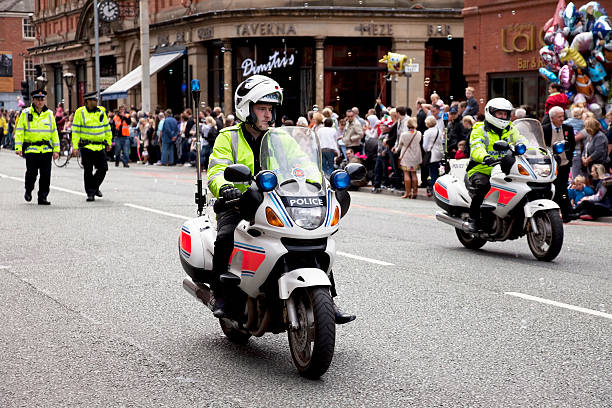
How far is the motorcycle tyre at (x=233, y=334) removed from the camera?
21.6 ft

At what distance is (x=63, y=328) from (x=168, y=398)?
203cm

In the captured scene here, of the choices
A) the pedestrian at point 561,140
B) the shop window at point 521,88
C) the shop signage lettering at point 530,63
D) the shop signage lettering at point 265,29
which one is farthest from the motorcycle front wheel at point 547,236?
the shop signage lettering at point 265,29

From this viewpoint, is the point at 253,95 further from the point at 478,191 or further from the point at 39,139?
the point at 39,139

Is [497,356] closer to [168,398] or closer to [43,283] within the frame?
[168,398]

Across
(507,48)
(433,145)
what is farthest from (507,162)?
(507,48)

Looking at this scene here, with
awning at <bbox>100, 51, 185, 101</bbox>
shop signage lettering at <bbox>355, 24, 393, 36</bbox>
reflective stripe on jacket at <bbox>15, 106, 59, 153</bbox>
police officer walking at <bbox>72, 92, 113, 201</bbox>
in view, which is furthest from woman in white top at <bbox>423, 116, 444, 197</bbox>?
awning at <bbox>100, 51, 185, 101</bbox>

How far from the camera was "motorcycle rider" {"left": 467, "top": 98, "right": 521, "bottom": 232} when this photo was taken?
11.0m

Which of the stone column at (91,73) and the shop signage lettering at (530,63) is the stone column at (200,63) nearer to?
the stone column at (91,73)

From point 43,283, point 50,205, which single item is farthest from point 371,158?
point 43,283

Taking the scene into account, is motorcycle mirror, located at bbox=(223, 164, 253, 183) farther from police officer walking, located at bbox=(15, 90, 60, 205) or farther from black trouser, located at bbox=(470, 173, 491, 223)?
police officer walking, located at bbox=(15, 90, 60, 205)

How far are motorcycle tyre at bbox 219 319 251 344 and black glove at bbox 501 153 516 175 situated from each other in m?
4.89

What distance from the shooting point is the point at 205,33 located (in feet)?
135

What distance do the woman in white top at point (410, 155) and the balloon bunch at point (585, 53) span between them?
311 centimetres

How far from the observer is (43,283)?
8984 mm
